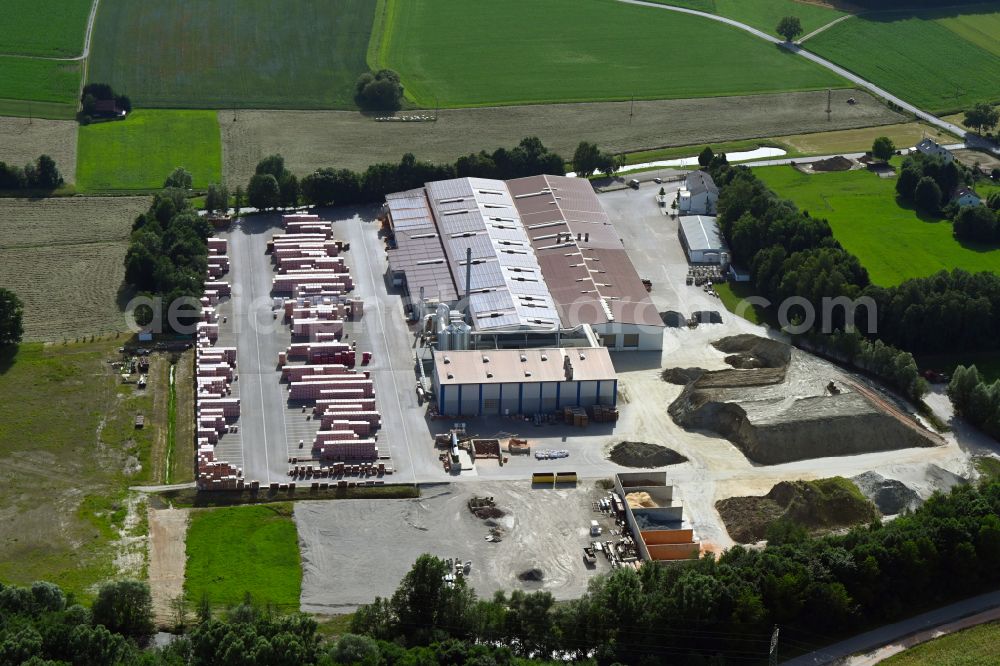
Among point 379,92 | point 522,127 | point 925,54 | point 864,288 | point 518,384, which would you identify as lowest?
point 518,384

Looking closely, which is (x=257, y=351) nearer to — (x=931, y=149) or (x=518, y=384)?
(x=518, y=384)

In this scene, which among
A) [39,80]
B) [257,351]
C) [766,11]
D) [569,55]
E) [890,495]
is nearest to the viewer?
[890,495]

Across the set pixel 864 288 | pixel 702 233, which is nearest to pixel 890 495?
pixel 864 288

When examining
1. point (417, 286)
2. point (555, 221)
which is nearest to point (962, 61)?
point (555, 221)

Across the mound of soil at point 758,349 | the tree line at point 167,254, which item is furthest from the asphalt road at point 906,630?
the tree line at point 167,254

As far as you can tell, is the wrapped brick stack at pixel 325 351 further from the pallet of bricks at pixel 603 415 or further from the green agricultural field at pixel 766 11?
the green agricultural field at pixel 766 11

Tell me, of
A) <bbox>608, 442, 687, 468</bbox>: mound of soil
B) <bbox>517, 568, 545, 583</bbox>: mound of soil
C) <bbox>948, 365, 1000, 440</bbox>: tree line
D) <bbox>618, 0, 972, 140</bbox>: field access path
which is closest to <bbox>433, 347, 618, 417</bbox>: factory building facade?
<bbox>608, 442, 687, 468</bbox>: mound of soil
